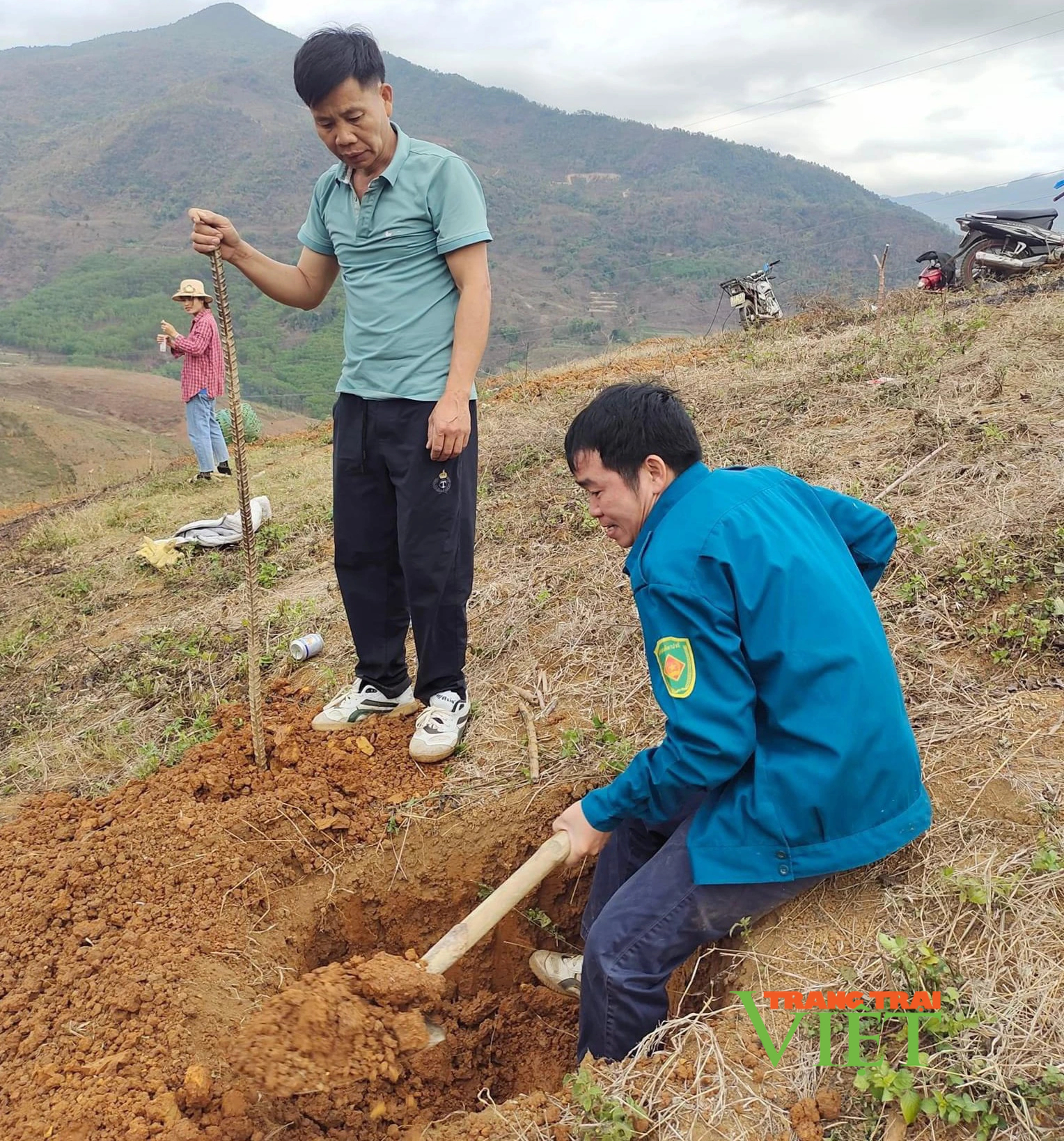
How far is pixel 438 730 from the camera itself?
2.54 meters

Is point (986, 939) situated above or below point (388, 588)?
below

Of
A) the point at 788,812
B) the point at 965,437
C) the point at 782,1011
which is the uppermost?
the point at 965,437

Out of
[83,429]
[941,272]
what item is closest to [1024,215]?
[941,272]

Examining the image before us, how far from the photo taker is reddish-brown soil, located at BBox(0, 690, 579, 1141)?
68.4 inches

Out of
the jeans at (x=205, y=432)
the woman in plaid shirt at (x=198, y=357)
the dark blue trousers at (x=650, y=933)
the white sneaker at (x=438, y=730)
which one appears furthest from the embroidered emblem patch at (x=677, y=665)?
the jeans at (x=205, y=432)

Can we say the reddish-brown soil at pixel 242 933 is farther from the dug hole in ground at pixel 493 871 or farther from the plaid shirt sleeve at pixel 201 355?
the plaid shirt sleeve at pixel 201 355

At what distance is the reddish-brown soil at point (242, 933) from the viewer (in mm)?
1738

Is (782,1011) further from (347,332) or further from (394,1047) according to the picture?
(347,332)

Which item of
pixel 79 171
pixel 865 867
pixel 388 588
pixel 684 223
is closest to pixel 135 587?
pixel 388 588

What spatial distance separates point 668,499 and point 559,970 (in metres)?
1.31

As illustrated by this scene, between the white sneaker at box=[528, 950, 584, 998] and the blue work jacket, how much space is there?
29.1 inches

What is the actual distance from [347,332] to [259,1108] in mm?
1942

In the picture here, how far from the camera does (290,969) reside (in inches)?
83.8

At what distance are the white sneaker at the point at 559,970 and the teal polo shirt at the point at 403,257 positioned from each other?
5.02ft
